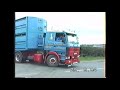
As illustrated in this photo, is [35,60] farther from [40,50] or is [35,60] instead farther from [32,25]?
[32,25]

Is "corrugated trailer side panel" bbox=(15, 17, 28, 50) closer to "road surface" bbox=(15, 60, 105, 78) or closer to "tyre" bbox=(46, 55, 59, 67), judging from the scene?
"road surface" bbox=(15, 60, 105, 78)

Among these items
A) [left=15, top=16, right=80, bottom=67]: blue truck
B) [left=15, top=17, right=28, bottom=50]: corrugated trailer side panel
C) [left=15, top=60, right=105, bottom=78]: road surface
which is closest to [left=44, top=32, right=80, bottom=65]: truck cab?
[left=15, top=16, right=80, bottom=67]: blue truck

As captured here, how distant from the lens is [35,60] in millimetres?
5027

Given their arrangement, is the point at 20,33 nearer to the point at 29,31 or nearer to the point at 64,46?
the point at 29,31

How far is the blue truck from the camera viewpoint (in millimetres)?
4910

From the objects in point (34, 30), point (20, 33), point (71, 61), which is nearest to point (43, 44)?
point (34, 30)

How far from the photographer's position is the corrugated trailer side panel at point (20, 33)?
488 centimetres

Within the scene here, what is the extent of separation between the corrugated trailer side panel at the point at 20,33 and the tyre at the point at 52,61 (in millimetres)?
598

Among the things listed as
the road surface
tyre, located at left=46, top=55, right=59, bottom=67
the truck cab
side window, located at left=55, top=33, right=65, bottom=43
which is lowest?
the road surface

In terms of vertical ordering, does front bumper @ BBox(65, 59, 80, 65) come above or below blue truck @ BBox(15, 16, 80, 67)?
below

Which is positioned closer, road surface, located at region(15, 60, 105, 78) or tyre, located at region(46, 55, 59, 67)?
road surface, located at region(15, 60, 105, 78)

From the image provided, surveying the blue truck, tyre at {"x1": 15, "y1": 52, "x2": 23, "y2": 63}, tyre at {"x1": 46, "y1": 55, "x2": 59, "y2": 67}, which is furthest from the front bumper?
tyre at {"x1": 15, "y1": 52, "x2": 23, "y2": 63}

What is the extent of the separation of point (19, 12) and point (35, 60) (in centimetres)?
103
